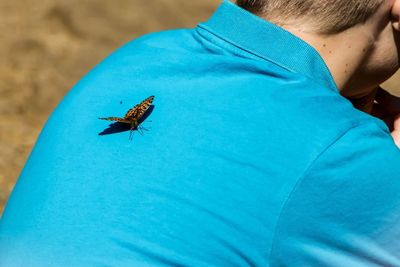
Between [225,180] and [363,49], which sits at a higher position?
[363,49]

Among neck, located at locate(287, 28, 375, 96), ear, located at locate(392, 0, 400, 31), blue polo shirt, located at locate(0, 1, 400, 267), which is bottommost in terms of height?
blue polo shirt, located at locate(0, 1, 400, 267)

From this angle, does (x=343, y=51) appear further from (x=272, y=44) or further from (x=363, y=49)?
(x=272, y=44)

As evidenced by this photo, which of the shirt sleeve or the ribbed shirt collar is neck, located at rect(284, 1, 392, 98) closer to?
the ribbed shirt collar

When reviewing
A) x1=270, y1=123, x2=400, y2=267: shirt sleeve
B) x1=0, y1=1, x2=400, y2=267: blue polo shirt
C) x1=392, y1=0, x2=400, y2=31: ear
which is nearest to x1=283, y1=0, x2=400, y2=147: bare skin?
x1=392, y1=0, x2=400, y2=31: ear

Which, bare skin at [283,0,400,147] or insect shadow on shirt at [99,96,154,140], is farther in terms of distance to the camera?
bare skin at [283,0,400,147]

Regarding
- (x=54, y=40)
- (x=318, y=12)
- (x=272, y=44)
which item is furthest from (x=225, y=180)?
(x=54, y=40)

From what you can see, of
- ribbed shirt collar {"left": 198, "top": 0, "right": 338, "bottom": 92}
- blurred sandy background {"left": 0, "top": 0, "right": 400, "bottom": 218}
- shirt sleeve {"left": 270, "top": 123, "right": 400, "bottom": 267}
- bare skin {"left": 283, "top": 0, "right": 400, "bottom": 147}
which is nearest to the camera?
shirt sleeve {"left": 270, "top": 123, "right": 400, "bottom": 267}
